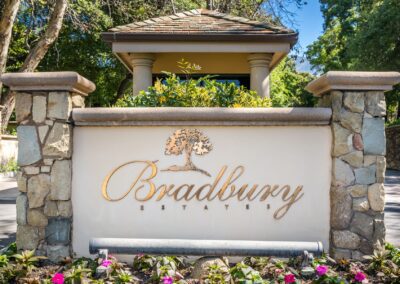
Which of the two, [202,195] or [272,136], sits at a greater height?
[272,136]

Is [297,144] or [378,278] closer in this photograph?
[378,278]

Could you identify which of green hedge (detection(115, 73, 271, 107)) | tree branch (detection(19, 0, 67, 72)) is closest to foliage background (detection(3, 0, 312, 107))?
tree branch (detection(19, 0, 67, 72))

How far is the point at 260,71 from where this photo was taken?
9602 millimetres

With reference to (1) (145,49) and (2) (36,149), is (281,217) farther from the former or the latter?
(1) (145,49)

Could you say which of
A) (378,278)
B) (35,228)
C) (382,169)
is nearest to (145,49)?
(35,228)

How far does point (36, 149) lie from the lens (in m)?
5.11

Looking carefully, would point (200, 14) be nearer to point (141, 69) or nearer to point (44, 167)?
point (141, 69)

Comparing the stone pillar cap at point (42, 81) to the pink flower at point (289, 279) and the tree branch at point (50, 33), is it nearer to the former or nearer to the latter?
the pink flower at point (289, 279)

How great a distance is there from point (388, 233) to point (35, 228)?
214 inches

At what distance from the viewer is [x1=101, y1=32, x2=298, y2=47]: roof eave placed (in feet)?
29.6

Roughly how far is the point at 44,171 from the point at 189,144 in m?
1.70

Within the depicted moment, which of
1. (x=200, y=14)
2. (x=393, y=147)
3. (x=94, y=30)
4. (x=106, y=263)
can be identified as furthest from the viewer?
(x=393, y=147)

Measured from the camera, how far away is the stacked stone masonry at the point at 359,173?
16.5 ft

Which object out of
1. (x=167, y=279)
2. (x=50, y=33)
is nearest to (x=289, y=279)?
(x=167, y=279)
